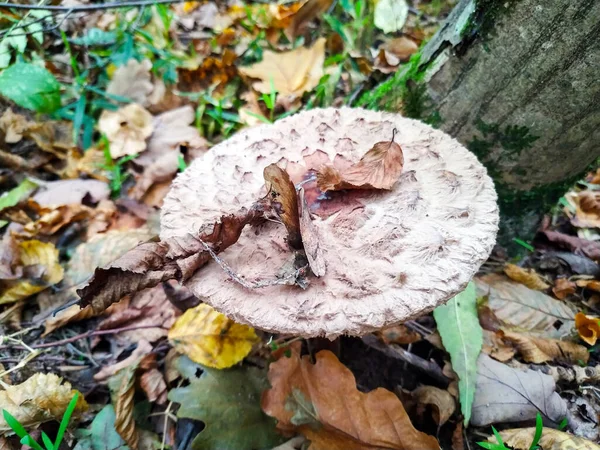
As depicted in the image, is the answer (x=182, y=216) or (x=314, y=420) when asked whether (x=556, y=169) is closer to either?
(x=314, y=420)

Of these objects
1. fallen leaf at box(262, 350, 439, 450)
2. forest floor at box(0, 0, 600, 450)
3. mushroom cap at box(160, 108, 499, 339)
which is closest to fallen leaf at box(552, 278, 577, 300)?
forest floor at box(0, 0, 600, 450)

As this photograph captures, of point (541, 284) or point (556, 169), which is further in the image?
point (541, 284)

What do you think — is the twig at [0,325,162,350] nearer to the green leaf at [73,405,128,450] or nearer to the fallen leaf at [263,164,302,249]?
the green leaf at [73,405,128,450]

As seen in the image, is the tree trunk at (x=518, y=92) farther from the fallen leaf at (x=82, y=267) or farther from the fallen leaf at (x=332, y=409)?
the fallen leaf at (x=82, y=267)

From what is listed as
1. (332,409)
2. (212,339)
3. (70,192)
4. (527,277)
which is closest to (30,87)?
(70,192)

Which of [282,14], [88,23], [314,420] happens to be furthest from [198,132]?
[314,420]

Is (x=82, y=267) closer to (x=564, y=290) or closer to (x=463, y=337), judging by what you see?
(x=463, y=337)

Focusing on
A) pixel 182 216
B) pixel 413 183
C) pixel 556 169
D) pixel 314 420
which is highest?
pixel 556 169
